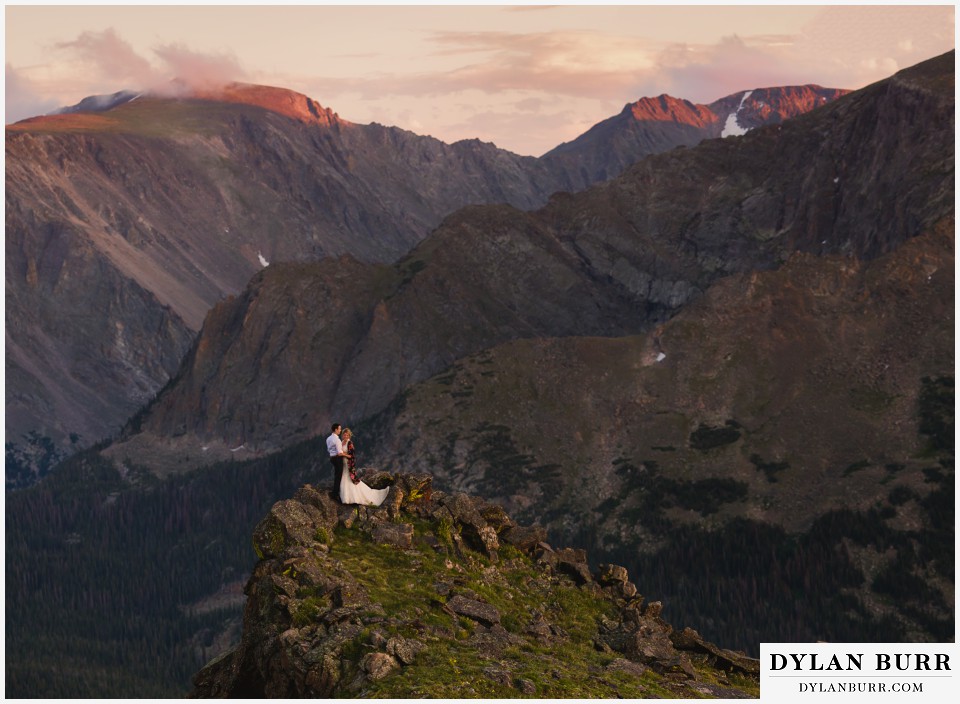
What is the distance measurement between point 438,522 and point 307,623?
14535 millimetres

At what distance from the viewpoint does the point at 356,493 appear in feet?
257

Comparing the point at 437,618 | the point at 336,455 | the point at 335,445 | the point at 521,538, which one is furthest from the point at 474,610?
the point at 335,445

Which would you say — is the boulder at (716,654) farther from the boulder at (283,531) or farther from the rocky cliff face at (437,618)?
the boulder at (283,531)

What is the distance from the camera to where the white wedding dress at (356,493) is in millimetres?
77938

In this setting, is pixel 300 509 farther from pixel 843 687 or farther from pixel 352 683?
pixel 843 687

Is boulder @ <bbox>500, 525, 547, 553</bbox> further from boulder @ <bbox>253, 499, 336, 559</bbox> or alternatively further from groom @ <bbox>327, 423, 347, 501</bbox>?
boulder @ <bbox>253, 499, 336, 559</bbox>

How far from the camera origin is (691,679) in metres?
68.8

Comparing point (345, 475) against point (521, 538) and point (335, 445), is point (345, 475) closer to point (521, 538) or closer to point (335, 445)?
point (335, 445)

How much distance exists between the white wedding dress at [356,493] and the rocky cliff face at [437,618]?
0.54 meters

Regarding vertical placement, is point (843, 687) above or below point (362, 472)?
below

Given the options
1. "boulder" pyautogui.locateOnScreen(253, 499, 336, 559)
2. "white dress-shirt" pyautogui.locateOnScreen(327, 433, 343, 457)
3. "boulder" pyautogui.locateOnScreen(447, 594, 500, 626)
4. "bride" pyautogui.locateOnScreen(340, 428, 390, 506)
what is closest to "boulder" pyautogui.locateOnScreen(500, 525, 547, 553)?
"bride" pyautogui.locateOnScreen(340, 428, 390, 506)

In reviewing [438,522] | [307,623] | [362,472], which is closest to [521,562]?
[438,522]

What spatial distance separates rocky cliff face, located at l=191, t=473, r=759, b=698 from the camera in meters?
61.5

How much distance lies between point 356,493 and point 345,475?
1119mm
